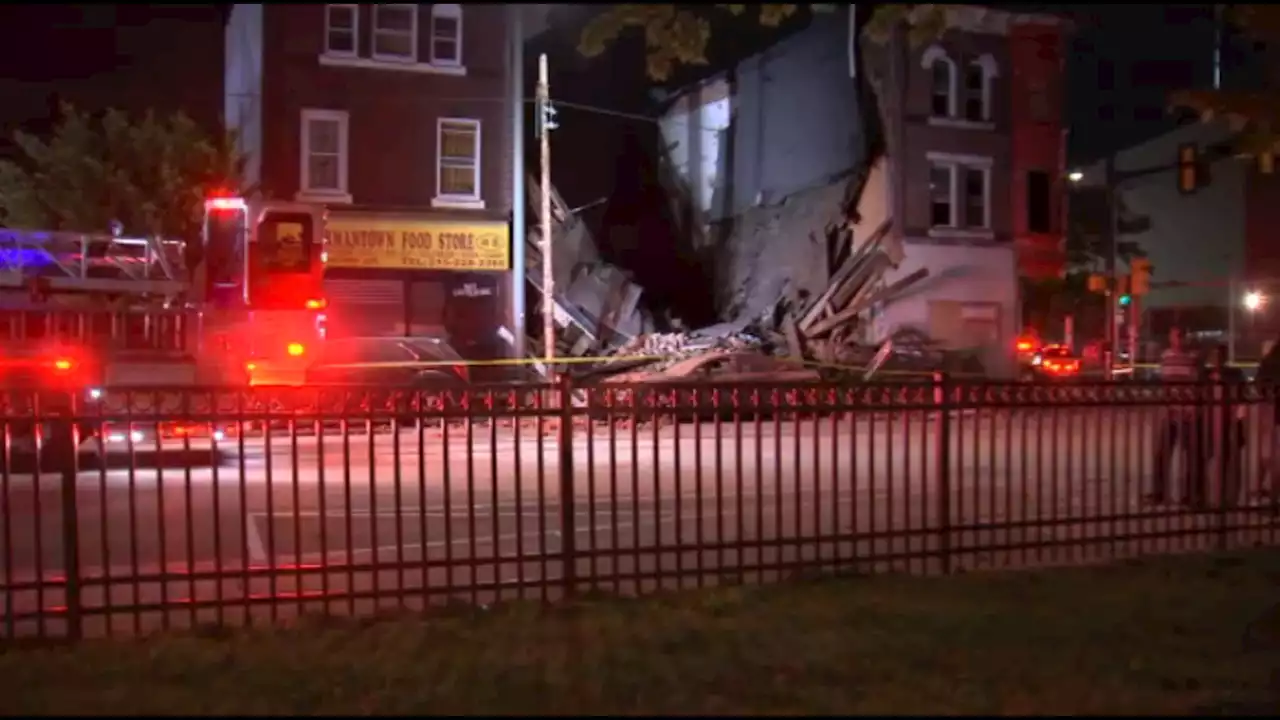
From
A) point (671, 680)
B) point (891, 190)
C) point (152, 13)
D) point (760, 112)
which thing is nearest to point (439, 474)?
point (671, 680)

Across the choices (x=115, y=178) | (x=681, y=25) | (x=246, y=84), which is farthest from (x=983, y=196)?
(x=681, y=25)

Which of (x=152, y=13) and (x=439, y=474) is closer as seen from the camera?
(x=439, y=474)

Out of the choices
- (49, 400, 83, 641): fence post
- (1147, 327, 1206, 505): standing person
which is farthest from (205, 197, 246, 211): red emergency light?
(1147, 327, 1206, 505): standing person

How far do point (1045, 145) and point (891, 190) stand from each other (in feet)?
18.4

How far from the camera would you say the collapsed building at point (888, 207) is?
31.4 metres

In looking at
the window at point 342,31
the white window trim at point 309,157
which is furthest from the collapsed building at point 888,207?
the window at point 342,31

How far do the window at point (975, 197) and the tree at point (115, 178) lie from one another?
64.1 ft

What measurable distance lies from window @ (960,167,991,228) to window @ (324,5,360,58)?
16.7m

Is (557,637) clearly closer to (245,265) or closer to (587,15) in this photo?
(587,15)

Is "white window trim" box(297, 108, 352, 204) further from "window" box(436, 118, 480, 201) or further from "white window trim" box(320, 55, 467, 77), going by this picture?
"window" box(436, 118, 480, 201)

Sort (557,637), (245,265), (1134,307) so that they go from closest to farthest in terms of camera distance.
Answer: (557,637) < (245,265) < (1134,307)

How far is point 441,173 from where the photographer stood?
1112 inches

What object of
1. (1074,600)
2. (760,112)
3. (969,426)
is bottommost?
(1074,600)

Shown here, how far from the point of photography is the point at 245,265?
1941cm
